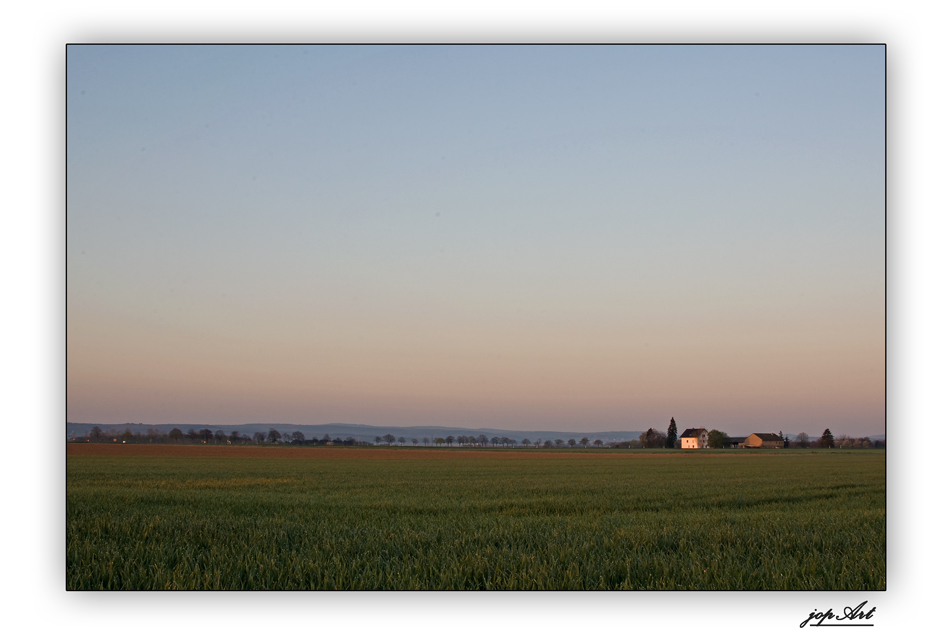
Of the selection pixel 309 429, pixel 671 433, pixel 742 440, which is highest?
pixel 309 429

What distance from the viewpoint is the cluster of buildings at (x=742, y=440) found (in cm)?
1098

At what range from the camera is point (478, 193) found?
26.1 feet

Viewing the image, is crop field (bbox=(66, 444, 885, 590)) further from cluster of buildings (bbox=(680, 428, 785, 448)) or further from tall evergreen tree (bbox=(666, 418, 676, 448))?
tall evergreen tree (bbox=(666, 418, 676, 448))

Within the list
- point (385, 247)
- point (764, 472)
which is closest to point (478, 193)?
point (385, 247)

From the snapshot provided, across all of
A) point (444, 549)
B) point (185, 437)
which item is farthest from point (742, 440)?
point (185, 437)

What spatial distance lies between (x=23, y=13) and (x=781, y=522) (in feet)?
36.2

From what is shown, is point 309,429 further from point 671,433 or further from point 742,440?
point 742,440

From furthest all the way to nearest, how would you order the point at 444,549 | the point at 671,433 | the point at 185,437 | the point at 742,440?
the point at 671,433 → the point at 742,440 → the point at 185,437 → the point at 444,549

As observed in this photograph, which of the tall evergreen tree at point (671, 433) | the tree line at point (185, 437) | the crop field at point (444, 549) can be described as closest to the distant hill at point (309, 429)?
the tree line at point (185, 437)

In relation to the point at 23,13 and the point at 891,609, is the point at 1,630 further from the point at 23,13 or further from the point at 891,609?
the point at 891,609

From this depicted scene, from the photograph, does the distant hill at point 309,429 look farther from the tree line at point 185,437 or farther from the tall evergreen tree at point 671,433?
the tall evergreen tree at point 671,433

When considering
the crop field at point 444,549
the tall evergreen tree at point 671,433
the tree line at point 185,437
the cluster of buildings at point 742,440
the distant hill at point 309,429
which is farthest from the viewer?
the tall evergreen tree at point 671,433

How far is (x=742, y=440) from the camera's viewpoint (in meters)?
13.1

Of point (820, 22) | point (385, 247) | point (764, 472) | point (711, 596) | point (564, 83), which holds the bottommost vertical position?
point (764, 472)
